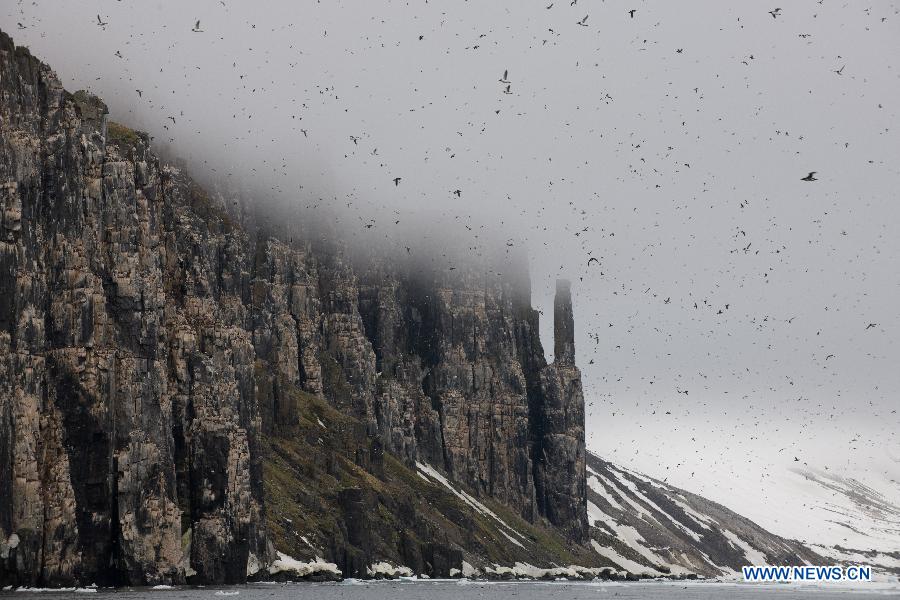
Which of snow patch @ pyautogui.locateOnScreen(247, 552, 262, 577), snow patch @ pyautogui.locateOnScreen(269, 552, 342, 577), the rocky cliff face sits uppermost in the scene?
the rocky cliff face

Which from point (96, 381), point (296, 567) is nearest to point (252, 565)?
point (296, 567)

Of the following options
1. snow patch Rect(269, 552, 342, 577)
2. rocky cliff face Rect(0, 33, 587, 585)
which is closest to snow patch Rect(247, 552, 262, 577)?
snow patch Rect(269, 552, 342, 577)

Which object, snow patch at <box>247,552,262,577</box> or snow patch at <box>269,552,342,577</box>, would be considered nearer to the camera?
snow patch at <box>247,552,262,577</box>

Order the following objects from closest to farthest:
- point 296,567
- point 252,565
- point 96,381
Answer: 1. point 96,381
2. point 252,565
3. point 296,567

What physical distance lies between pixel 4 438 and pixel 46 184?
29.0 m

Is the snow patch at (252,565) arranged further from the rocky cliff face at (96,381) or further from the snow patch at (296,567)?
the rocky cliff face at (96,381)

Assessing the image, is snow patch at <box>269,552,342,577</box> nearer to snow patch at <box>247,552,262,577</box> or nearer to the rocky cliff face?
snow patch at <box>247,552,262,577</box>

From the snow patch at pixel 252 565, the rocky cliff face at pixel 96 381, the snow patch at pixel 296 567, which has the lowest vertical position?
the snow patch at pixel 296 567

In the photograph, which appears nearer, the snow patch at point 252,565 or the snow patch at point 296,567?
the snow patch at point 252,565

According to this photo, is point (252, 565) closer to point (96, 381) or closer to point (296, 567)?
point (296, 567)

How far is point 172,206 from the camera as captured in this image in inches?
7062

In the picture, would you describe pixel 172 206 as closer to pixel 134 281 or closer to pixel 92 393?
pixel 134 281

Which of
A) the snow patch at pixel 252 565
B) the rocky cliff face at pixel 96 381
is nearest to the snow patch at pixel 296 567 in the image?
the snow patch at pixel 252 565

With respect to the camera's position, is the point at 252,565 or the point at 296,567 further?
the point at 296,567
